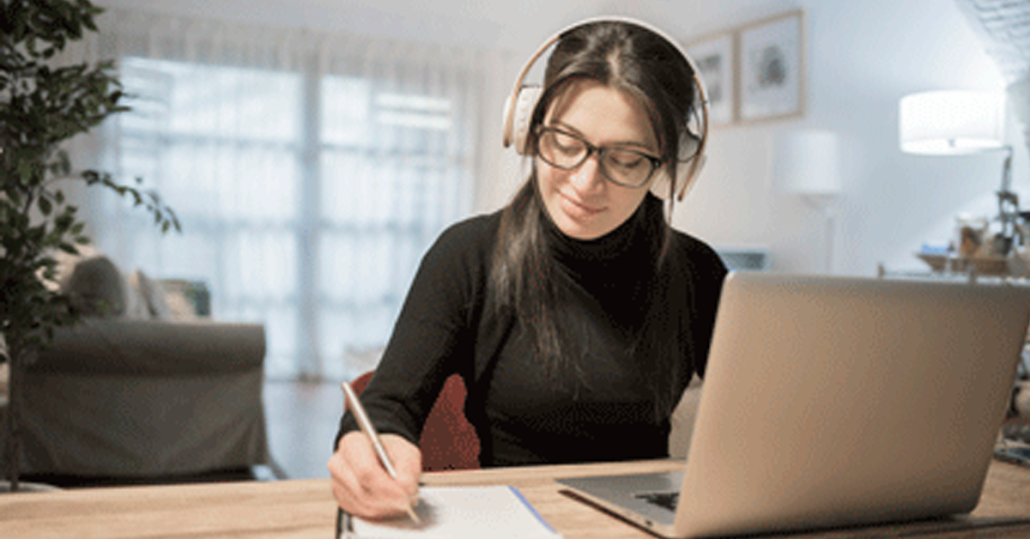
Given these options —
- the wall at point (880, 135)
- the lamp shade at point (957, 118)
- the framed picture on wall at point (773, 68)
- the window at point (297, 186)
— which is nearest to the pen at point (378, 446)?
the lamp shade at point (957, 118)

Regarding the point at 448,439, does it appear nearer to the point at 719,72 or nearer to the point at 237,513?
the point at 237,513

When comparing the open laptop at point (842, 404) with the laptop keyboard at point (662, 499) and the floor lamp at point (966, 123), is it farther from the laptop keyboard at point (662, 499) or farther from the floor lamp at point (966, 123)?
the floor lamp at point (966, 123)

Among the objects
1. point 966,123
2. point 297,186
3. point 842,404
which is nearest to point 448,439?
point 842,404

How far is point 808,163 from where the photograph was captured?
163 inches

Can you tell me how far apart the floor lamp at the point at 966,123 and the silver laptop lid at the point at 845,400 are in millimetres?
→ 3051

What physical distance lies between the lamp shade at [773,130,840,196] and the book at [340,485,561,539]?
3.72m

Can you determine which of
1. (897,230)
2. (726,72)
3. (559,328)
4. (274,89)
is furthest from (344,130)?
(559,328)

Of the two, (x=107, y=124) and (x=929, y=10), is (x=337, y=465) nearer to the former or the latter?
(x=929, y=10)

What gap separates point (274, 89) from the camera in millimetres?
6258

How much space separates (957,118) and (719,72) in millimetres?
1898

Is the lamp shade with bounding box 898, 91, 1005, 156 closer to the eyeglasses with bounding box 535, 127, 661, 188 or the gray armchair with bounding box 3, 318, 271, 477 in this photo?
the gray armchair with bounding box 3, 318, 271, 477

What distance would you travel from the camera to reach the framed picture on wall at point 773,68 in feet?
15.0

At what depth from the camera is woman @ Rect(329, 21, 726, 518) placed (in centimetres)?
97

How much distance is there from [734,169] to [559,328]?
4.22 metres
